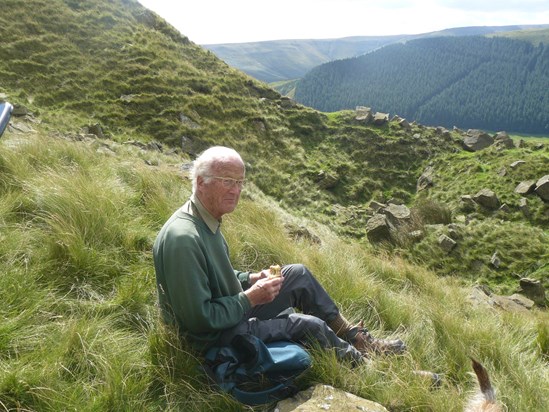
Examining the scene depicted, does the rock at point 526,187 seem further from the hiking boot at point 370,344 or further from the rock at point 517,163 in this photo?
the hiking boot at point 370,344

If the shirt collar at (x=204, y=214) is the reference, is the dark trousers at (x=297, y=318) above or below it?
below

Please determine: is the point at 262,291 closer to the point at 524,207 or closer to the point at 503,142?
the point at 524,207

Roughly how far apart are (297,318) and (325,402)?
669mm

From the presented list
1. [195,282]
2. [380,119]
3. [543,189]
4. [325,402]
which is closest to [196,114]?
[380,119]

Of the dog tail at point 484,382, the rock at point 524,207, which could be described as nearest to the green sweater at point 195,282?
the dog tail at point 484,382

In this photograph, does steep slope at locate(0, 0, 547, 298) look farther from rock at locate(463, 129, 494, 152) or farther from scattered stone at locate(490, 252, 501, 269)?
scattered stone at locate(490, 252, 501, 269)

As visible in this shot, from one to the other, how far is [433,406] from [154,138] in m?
20.7

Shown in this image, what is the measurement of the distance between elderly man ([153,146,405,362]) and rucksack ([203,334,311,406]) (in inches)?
4.9

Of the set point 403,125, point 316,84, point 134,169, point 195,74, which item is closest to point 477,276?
point 134,169

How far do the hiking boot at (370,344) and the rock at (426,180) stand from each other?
2068 cm

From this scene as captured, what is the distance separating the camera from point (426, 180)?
2359 cm

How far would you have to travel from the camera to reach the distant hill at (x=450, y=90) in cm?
15525

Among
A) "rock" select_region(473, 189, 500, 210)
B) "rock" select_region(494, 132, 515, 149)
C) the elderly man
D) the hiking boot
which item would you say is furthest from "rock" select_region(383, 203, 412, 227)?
the elderly man

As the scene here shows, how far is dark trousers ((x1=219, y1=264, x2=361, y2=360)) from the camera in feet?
10.3
